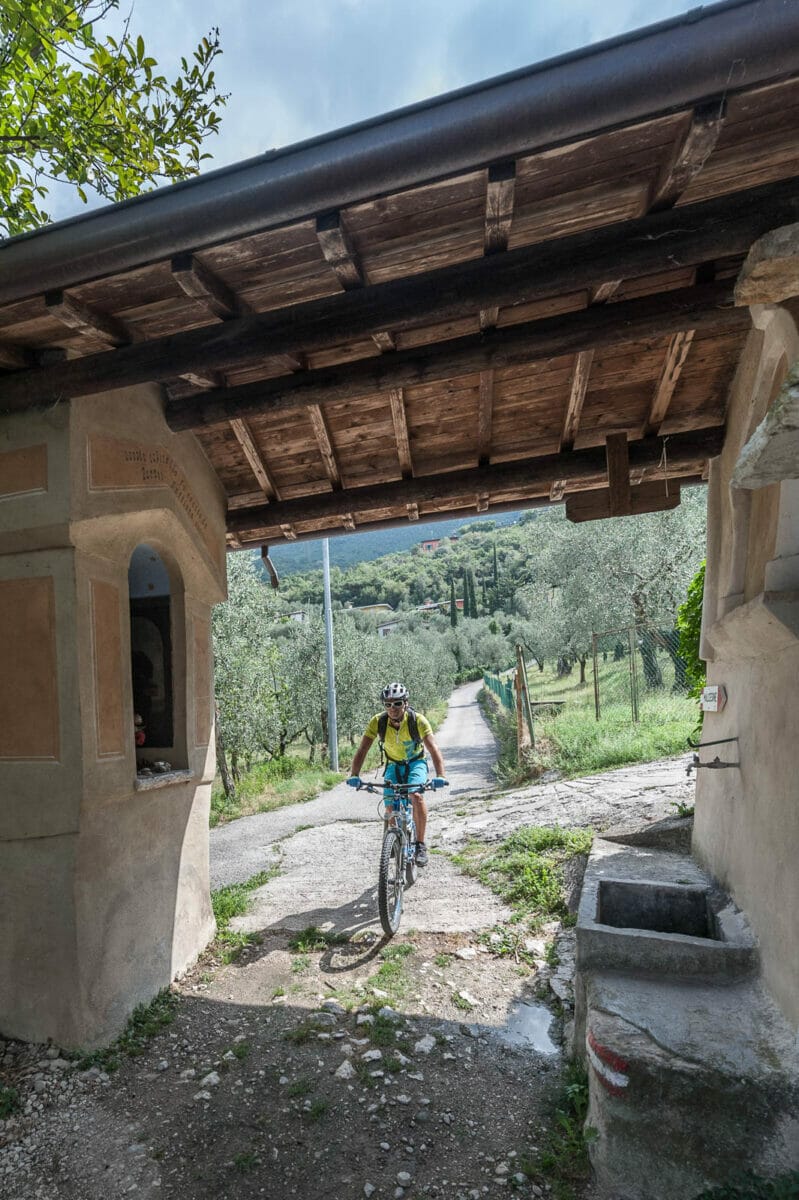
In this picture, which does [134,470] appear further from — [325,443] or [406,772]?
[406,772]

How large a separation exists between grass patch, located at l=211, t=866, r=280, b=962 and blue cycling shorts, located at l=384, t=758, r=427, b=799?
5.33ft

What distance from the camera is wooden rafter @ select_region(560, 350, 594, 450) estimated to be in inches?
173

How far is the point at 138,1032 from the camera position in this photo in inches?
154

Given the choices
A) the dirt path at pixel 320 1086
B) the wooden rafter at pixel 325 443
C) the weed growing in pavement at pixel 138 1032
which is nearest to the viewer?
the dirt path at pixel 320 1086

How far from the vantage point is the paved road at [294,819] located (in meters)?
8.16

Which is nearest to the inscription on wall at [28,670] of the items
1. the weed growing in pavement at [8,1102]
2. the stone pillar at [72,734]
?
the stone pillar at [72,734]

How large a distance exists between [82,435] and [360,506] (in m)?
2.51

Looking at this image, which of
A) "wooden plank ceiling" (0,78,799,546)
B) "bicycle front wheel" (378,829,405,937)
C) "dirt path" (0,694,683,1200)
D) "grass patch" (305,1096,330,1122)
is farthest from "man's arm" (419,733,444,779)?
"grass patch" (305,1096,330,1122)

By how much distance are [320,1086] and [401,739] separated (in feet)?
9.48

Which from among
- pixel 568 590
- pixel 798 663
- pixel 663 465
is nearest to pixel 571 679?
pixel 568 590

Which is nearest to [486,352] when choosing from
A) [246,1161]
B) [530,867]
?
[246,1161]

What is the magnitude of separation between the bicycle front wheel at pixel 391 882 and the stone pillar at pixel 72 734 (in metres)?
1.60

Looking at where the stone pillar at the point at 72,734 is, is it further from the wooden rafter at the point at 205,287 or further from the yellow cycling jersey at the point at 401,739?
the yellow cycling jersey at the point at 401,739

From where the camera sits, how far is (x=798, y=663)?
292 cm
